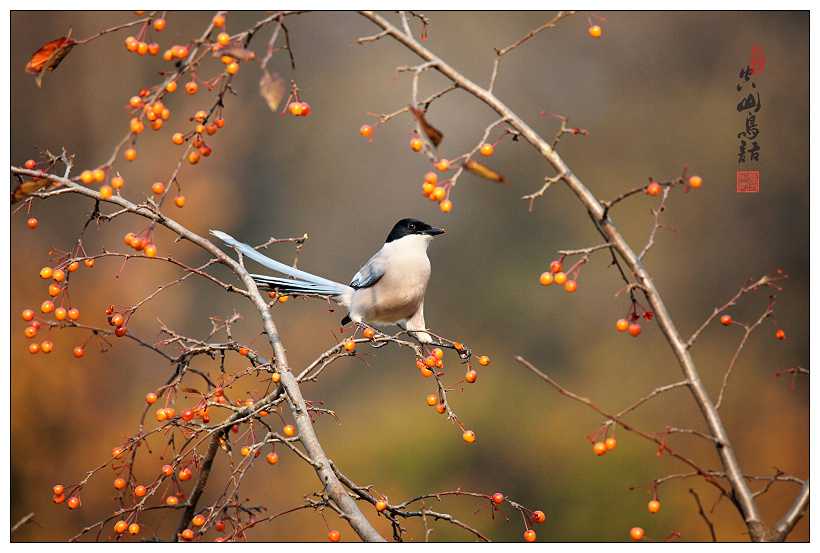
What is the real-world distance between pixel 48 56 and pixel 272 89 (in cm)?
44

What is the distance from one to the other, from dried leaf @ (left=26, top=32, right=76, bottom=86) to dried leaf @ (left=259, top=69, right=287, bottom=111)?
40 centimetres

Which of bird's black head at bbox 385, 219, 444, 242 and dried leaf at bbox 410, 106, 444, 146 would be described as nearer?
dried leaf at bbox 410, 106, 444, 146

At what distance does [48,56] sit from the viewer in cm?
103

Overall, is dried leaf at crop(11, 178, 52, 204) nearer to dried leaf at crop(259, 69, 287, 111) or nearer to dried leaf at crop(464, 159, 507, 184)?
dried leaf at crop(259, 69, 287, 111)

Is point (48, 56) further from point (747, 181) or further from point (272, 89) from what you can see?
point (747, 181)

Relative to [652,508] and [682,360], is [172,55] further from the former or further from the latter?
[652,508]

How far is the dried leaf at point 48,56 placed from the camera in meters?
1.02

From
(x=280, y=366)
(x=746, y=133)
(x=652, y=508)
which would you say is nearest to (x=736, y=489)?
(x=652, y=508)

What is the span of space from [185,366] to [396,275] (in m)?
0.59

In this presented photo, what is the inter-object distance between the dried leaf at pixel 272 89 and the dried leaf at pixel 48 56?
1.30ft

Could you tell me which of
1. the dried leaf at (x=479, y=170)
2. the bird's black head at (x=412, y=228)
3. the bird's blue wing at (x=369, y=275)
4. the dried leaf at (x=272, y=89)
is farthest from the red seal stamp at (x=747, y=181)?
the dried leaf at (x=272, y=89)

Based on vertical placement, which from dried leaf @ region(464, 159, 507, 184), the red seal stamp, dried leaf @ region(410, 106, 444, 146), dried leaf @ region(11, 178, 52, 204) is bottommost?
dried leaf @ region(464, 159, 507, 184)

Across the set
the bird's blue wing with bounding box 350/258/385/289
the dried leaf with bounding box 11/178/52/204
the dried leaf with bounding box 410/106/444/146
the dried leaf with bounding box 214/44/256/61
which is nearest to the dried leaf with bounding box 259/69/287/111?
the dried leaf with bounding box 214/44/256/61

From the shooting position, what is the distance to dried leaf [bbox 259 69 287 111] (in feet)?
2.85
